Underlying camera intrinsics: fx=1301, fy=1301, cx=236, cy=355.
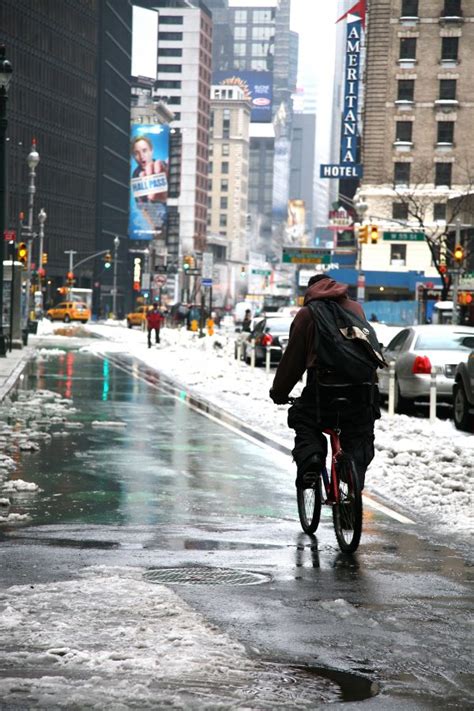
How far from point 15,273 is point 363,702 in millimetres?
40859

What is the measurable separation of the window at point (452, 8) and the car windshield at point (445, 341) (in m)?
62.8

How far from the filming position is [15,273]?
148 ft

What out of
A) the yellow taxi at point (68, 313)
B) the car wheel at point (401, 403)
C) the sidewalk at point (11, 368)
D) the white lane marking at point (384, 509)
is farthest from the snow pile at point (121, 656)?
the yellow taxi at point (68, 313)

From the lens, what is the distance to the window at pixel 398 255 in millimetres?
82125

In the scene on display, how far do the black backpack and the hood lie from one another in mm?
83

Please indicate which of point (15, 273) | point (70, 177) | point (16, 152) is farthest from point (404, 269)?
point (70, 177)

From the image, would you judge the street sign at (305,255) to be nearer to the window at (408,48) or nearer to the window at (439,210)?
the window at (439,210)

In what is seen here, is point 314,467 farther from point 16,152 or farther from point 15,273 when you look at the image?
point 16,152

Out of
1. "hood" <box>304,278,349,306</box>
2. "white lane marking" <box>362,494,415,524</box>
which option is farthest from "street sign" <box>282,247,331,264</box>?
"hood" <box>304,278,349,306</box>

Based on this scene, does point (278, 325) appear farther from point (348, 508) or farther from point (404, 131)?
point (404, 131)

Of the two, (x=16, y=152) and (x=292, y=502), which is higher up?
(x=16, y=152)

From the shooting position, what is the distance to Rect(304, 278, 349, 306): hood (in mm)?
8914

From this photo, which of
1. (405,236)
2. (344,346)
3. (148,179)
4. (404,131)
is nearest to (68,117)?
(148,179)

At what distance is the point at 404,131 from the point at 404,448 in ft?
227
